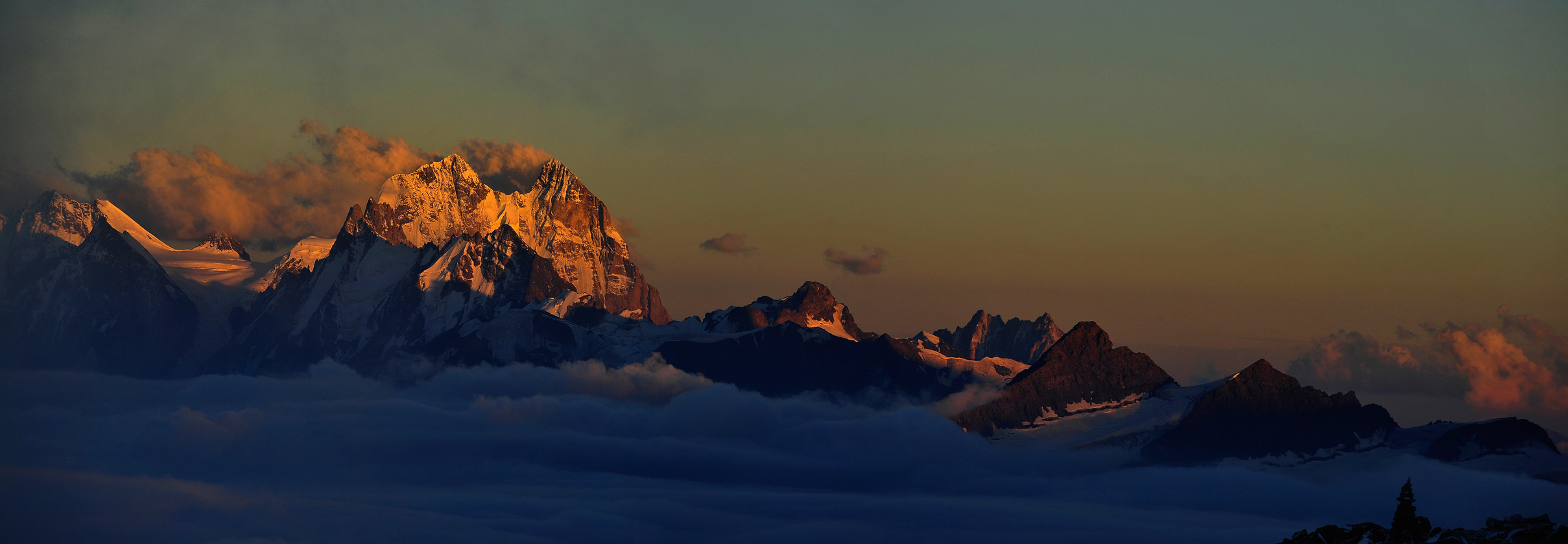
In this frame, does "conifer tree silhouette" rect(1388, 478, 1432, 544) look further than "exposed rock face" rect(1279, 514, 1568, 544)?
Yes

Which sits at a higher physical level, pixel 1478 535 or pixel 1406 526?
pixel 1406 526

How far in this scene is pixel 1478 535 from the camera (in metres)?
186

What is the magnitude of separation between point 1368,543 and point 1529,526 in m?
18.2

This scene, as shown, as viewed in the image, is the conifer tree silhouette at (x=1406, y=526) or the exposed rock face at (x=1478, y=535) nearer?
the exposed rock face at (x=1478, y=535)

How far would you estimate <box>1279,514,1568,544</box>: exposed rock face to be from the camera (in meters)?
182

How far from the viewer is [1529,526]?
187250 millimetres

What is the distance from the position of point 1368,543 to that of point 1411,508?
6.98 m

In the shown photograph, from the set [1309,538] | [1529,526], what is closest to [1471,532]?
[1529,526]

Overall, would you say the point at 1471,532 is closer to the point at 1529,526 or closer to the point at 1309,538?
the point at 1529,526

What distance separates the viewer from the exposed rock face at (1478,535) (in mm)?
182250

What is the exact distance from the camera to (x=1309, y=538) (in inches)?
7810

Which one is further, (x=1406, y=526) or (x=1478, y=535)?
(x=1406, y=526)

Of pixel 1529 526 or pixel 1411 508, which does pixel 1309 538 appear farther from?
pixel 1529 526

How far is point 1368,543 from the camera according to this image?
195 meters
